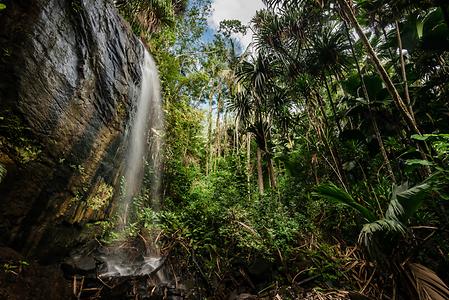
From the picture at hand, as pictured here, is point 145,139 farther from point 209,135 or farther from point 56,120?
point 209,135

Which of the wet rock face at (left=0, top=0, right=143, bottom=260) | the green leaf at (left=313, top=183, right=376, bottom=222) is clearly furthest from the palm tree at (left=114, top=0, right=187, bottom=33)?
the green leaf at (left=313, top=183, right=376, bottom=222)

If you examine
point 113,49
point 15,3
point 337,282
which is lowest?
point 337,282

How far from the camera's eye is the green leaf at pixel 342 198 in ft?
11.0

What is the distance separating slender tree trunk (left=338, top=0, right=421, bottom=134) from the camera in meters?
4.16

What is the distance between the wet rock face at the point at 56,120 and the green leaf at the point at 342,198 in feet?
12.1

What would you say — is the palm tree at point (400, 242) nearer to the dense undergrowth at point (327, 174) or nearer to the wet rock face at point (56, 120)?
the dense undergrowth at point (327, 174)

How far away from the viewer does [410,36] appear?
22.1 feet

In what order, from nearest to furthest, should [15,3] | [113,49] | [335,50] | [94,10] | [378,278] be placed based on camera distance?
[15,3] < [378,278] < [94,10] < [113,49] < [335,50]

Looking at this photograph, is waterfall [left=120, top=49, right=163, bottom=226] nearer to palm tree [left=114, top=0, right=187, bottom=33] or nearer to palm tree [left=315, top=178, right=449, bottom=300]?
palm tree [left=114, top=0, right=187, bottom=33]

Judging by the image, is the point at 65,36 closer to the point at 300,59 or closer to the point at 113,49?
the point at 113,49

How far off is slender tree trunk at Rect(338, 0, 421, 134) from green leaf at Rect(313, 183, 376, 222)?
1609mm

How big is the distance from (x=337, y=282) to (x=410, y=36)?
20.0 ft

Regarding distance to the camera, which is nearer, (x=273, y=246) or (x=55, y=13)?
(x=55, y=13)

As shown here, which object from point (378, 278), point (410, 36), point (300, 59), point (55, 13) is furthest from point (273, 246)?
point (410, 36)
